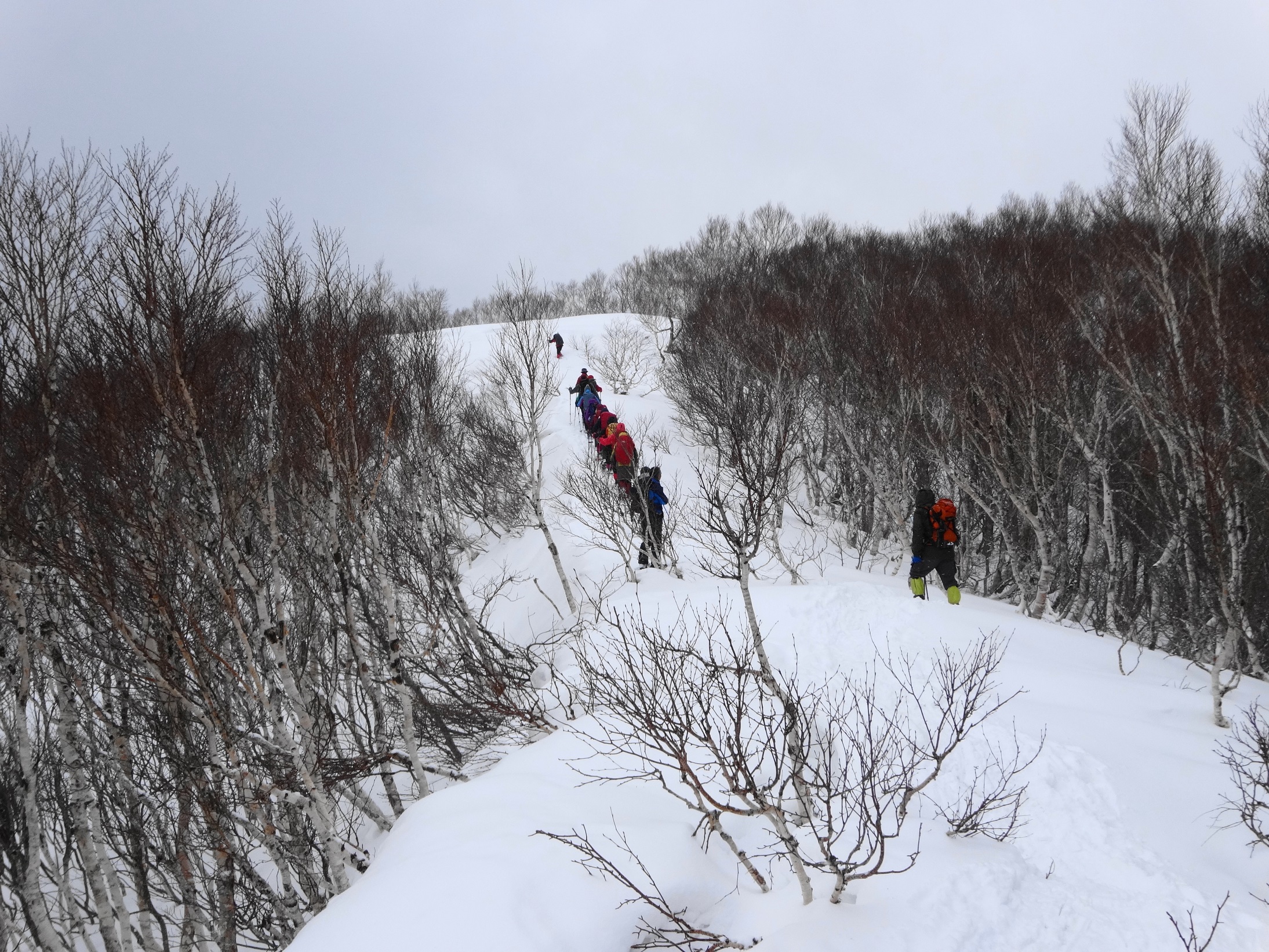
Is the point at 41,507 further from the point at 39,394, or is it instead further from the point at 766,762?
the point at 766,762

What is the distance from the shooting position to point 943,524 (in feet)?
27.5

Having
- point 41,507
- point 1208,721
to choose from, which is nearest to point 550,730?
point 41,507

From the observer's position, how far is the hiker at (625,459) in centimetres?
1014

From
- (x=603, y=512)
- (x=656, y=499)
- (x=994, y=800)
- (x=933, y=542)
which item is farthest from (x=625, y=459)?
(x=994, y=800)

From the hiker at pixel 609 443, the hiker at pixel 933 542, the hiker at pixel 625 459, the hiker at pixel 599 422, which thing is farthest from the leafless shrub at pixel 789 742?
the hiker at pixel 599 422

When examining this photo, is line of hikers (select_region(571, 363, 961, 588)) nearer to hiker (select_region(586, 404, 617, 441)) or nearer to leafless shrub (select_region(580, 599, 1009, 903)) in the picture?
hiker (select_region(586, 404, 617, 441))

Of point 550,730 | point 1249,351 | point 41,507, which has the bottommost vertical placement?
point 550,730

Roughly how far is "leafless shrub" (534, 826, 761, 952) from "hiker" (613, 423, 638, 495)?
659 cm

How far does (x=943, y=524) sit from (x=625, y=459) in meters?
5.02

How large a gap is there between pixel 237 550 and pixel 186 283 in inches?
88.3

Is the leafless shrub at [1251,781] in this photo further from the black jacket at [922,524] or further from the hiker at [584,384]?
the hiker at [584,384]

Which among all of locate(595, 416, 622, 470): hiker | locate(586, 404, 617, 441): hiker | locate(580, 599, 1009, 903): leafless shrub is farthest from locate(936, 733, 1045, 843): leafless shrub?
locate(586, 404, 617, 441): hiker

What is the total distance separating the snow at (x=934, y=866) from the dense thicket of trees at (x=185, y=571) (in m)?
1.43

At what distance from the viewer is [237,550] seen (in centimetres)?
487
